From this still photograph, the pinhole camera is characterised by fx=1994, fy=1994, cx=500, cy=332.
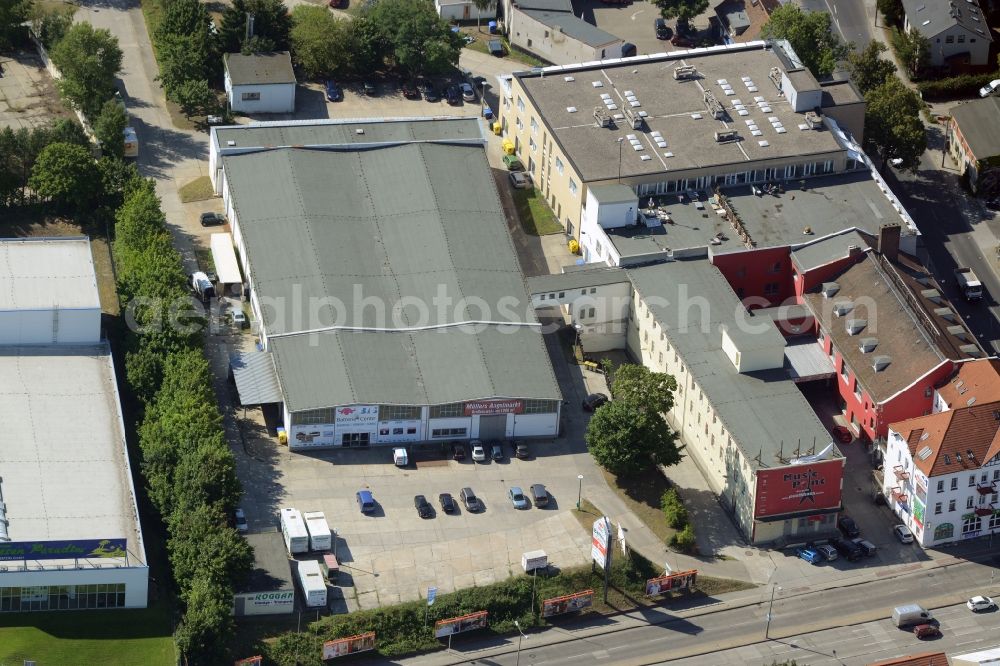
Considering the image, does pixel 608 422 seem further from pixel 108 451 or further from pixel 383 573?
pixel 108 451

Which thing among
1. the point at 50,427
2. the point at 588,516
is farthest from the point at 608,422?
the point at 50,427

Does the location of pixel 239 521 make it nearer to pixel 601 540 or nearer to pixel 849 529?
pixel 601 540

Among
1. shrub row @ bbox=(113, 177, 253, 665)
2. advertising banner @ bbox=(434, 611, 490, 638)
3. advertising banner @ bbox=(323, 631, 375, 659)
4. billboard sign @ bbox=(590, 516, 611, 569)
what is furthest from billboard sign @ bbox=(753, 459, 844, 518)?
shrub row @ bbox=(113, 177, 253, 665)

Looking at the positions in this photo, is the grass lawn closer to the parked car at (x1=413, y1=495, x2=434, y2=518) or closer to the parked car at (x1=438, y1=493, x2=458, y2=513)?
the parked car at (x1=413, y1=495, x2=434, y2=518)

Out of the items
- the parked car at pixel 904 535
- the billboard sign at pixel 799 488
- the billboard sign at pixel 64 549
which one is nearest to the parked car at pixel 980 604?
the parked car at pixel 904 535

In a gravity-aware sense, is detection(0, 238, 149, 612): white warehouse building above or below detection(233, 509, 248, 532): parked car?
above

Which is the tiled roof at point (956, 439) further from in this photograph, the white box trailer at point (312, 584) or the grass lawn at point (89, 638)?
the grass lawn at point (89, 638)
